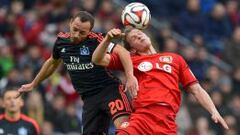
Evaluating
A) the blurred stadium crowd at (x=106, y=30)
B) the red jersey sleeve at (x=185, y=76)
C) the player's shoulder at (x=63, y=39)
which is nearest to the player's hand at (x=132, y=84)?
the red jersey sleeve at (x=185, y=76)

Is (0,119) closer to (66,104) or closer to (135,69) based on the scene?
(135,69)

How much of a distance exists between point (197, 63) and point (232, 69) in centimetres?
109

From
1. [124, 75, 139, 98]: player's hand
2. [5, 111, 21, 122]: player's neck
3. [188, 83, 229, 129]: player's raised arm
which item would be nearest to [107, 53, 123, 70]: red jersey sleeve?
[124, 75, 139, 98]: player's hand

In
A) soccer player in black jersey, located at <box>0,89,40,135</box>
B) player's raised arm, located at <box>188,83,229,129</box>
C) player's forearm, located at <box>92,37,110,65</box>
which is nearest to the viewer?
player's forearm, located at <box>92,37,110,65</box>

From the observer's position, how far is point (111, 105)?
12008mm

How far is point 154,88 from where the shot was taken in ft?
37.7

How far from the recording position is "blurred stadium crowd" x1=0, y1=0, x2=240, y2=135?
1841cm

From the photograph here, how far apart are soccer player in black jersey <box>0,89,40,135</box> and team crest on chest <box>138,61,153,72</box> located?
305cm

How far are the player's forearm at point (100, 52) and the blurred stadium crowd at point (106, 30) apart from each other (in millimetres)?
6734

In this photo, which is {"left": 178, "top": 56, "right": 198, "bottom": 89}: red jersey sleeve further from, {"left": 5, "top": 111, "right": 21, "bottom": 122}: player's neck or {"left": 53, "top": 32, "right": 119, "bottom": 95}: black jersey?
{"left": 5, "top": 111, "right": 21, "bottom": 122}: player's neck

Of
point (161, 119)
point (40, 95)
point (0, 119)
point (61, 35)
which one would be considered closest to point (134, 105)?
point (161, 119)

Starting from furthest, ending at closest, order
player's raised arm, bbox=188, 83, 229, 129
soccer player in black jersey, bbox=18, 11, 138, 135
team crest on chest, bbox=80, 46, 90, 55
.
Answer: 1. team crest on chest, bbox=80, 46, 90, 55
2. soccer player in black jersey, bbox=18, 11, 138, 135
3. player's raised arm, bbox=188, 83, 229, 129

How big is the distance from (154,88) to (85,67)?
1044 mm

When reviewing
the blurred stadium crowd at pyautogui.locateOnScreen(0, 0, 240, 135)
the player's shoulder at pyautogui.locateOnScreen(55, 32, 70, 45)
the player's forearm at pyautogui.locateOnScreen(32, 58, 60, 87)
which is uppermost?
the player's shoulder at pyautogui.locateOnScreen(55, 32, 70, 45)
